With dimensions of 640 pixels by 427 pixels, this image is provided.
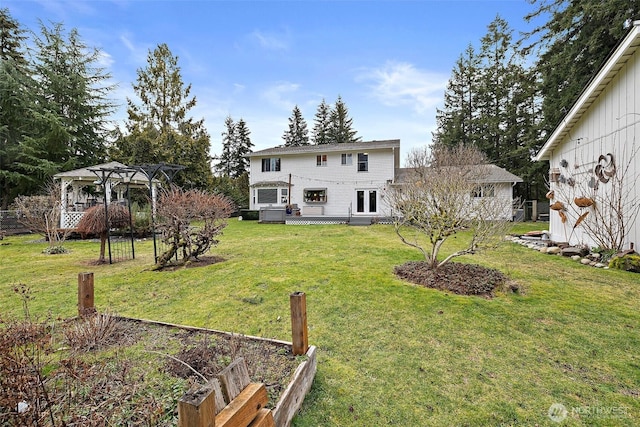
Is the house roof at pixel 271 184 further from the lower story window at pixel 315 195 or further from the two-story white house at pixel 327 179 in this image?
the lower story window at pixel 315 195

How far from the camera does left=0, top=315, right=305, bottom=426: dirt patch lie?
1.93 metres

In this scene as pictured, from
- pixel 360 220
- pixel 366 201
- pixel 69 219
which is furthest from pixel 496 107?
pixel 69 219

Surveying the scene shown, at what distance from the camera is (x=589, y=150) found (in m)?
8.95

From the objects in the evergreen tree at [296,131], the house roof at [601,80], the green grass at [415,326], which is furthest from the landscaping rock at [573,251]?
the evergreen tree at [296,131]

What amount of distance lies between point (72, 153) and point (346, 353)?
81.2ft

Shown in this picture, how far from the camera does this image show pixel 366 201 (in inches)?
830

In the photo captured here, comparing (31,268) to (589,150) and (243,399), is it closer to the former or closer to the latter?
(243,399)

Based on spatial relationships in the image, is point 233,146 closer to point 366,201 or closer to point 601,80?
point 366,201

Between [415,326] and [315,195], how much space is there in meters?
18.4

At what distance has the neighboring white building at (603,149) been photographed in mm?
7203

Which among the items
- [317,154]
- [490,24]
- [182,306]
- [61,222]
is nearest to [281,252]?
[182,306]

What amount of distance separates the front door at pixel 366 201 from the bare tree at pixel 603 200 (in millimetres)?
11642

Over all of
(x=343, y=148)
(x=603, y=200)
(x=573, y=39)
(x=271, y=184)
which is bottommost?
(x=603, y=200)

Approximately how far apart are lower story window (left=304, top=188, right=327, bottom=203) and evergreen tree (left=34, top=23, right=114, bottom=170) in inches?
613
